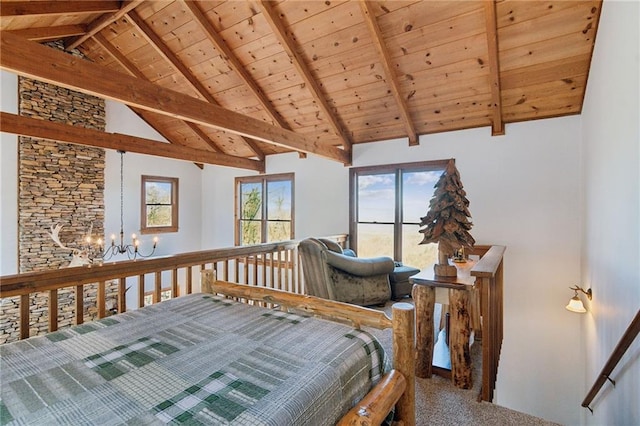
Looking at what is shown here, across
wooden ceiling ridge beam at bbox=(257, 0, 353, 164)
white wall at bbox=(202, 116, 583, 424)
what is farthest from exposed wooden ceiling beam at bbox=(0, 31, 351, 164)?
white wall at bbox=(202, 116, 583, 424)

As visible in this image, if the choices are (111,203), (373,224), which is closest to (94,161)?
(111,203)

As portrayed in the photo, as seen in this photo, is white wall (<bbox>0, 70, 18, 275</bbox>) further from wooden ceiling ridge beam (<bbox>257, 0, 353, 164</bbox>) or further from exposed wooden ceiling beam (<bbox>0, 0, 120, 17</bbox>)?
wooden ceiling ridge beam (<bbox>257, 0, 353, 164</bbox>)

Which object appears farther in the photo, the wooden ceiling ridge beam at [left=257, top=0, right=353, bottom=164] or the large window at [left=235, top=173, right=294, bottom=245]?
the large window at [left=235, top=173, right=294, bottom=245]

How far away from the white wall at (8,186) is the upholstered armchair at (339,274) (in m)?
5.00

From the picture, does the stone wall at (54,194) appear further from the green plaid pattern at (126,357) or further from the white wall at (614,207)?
the white wall at (614,207)

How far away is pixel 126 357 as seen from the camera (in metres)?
1.26

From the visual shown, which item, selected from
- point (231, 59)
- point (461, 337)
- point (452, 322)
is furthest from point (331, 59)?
point (461, 337)

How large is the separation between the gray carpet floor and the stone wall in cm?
604

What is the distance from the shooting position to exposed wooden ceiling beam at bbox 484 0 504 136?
296 cm

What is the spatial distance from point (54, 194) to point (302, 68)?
5.05 meters

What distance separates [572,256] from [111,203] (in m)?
8.10

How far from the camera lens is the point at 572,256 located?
3820 mm

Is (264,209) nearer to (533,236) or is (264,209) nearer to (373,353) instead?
(533,236)

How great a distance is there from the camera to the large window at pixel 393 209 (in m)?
4.93
